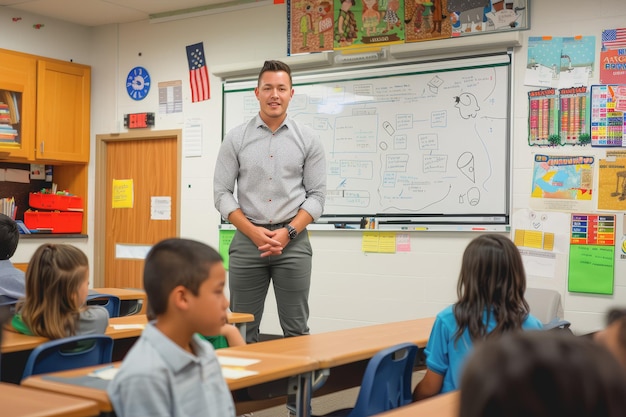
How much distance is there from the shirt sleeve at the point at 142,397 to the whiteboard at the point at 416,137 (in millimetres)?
4067

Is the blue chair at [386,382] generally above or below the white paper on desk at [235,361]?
below

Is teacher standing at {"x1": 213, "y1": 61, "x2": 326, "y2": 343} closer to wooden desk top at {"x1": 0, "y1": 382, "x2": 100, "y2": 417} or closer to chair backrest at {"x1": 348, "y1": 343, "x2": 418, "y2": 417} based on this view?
chair backrest at {"x1": 348, "y1": 343, "x2": 418, "y2": 417}

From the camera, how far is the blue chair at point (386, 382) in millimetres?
2186

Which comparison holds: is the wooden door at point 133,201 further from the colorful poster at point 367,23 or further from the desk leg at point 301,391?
the desk leg at point 301,391

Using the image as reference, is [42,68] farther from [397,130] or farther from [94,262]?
[397,130]

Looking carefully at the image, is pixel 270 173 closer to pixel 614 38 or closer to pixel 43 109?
pixel 614 38

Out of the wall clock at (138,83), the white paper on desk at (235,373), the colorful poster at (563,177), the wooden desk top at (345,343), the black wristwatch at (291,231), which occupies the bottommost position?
the wooden desk top at (345,343)

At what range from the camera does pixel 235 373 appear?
202 cm

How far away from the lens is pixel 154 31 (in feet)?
23.5

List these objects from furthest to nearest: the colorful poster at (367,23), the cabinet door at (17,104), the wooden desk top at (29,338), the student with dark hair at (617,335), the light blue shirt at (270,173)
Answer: the cabinet door at (17,104), the colorful poster at (367,23), the light blue shirt at (270,173), the wooden desk top at (29,338), the student with dark hair at (617,335)

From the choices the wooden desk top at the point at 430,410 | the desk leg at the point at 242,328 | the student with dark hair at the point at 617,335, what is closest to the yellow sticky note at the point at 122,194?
the desk leg at the point at 242,328

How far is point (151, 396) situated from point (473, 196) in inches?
164

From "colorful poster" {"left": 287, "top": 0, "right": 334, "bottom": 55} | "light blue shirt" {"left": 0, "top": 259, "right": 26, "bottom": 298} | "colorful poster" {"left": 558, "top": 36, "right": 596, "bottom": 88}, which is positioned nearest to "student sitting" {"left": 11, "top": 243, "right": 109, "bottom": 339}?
"light blue shirt" {"left": 0, "top": 259, "right": 26, "bottom": 298}

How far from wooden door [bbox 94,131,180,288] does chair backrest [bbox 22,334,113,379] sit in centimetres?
448
